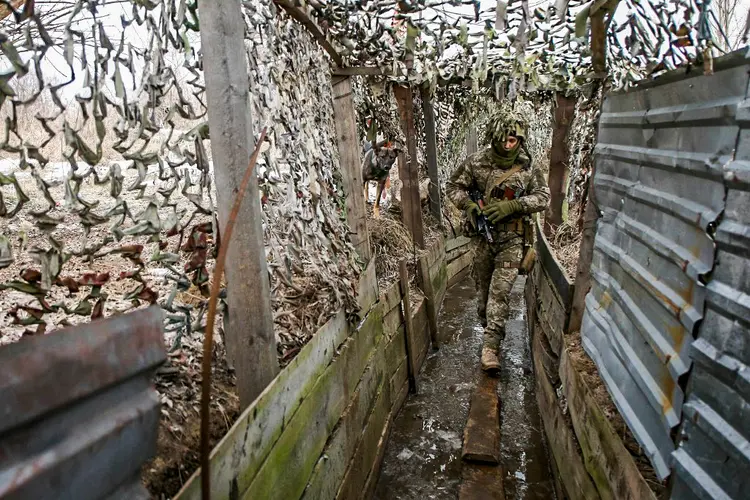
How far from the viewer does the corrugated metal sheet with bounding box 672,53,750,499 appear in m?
1.50

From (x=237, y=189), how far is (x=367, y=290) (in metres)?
2.43

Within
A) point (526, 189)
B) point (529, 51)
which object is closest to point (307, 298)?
point (529, 51)

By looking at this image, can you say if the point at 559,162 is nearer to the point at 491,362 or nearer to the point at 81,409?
the point at 491,362

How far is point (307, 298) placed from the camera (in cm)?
350

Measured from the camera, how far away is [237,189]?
2.17m

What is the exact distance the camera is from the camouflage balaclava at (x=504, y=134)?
6.59 m

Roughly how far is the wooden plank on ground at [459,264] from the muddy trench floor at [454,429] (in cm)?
260

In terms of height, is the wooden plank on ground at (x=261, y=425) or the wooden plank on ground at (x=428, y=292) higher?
the wooden plank on ground at (x=261, y=425)

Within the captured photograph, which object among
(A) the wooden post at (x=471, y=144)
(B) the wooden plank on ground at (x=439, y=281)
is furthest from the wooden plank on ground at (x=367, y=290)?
(A) the wooden post at (x=471, y=144)

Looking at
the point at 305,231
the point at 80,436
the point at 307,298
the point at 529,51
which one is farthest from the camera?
the point at 529,51

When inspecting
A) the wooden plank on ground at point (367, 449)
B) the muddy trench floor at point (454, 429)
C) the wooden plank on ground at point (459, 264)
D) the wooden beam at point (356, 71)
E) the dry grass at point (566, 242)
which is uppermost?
the wooden beam at point (356, 71)

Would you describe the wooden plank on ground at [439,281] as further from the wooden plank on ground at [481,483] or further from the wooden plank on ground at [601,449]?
the wooden plank on ground at [601,449]

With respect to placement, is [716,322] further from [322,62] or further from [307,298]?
[322,62]

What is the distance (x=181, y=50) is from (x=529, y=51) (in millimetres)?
3403
